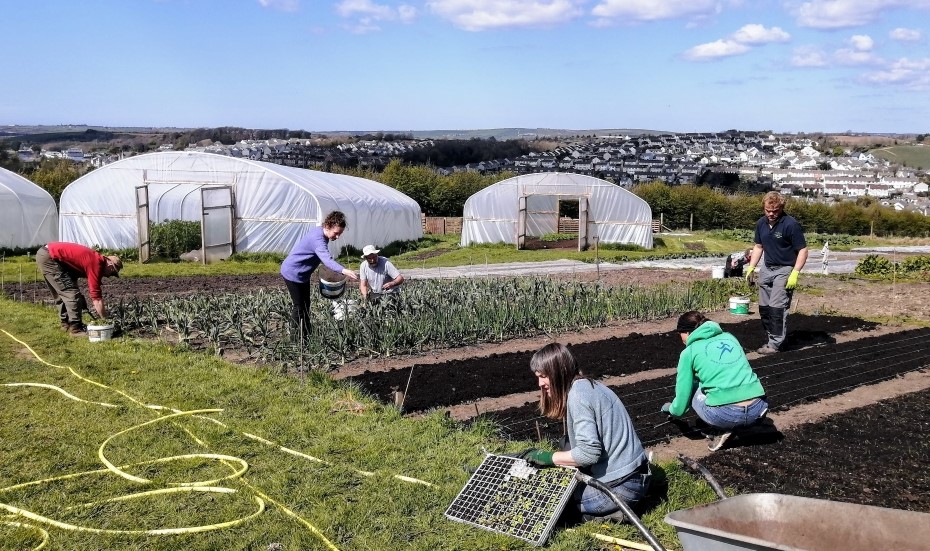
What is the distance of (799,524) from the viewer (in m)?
3.26

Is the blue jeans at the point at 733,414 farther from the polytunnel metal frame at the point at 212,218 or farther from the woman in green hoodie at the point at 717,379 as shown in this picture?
the polytunnel metal frame at the point at 212,218

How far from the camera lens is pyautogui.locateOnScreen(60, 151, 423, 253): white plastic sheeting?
2291 centimetres

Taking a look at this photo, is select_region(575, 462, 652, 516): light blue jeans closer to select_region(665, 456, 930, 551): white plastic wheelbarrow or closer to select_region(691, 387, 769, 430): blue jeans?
select_region(665, 456, 930, 551): white plastic wheelbarrow

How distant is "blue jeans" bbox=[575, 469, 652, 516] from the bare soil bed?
0.89m

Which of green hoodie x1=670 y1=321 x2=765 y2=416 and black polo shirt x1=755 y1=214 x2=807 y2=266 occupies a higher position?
black polo shirt x1=755 y1=214 x2=807 y2=266

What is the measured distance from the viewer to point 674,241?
3419 cm

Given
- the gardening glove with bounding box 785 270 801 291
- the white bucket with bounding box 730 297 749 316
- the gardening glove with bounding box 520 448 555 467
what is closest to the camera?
the gardening glove with bounding box 520 448 555 467

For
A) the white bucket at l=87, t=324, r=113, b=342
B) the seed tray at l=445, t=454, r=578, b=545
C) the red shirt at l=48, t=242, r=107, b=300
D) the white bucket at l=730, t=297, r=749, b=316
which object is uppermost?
the red shirt at l=48, t=242, r=107, b=300

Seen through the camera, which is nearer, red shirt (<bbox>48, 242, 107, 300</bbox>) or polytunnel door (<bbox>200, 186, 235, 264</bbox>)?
red shirt (<bbox>48, 242, 107, 300</bbox>)

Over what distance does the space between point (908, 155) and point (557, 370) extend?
130506 millimetres

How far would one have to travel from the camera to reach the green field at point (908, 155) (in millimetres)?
112750

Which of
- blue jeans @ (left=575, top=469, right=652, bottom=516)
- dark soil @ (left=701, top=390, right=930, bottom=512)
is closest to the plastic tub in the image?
blue jeans @ (left=575, top=469, right=652, bottom=516)

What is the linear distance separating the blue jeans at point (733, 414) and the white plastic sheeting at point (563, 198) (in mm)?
24562

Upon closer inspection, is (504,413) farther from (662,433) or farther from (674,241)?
(674,241)
